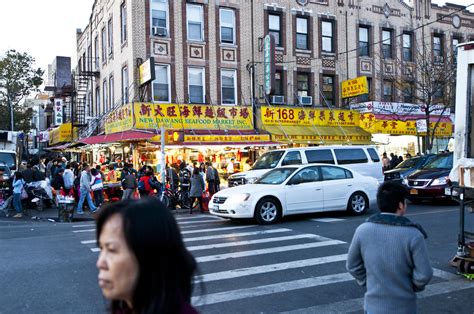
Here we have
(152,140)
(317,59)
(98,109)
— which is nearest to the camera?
(152,140)

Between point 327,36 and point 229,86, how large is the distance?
6.75 meters

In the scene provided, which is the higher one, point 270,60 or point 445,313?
point 270,60

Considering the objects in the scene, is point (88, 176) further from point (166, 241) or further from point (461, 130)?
point (166, 241)

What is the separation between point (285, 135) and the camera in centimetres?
2330

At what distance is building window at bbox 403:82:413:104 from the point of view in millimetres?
Result: 27281

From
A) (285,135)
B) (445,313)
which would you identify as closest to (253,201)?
(445,313)

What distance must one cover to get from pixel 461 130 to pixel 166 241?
21.4 ft

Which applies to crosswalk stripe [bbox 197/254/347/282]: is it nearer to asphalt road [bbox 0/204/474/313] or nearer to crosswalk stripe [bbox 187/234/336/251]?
asphalt road [bbox 0/204/474/313]

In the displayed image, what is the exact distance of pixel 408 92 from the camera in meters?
27.2

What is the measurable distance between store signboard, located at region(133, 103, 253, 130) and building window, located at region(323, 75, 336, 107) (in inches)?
207

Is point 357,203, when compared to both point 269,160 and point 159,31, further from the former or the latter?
point 159,31

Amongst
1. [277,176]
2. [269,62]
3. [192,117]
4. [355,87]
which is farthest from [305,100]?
[277,176]

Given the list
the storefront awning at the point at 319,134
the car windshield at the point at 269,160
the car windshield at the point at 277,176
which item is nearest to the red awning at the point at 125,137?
the car windshield at the point at 269,160

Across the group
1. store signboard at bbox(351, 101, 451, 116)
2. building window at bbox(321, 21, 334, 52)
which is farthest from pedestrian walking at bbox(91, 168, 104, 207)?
store signboard at bbox(351, 101, 451, 116)
